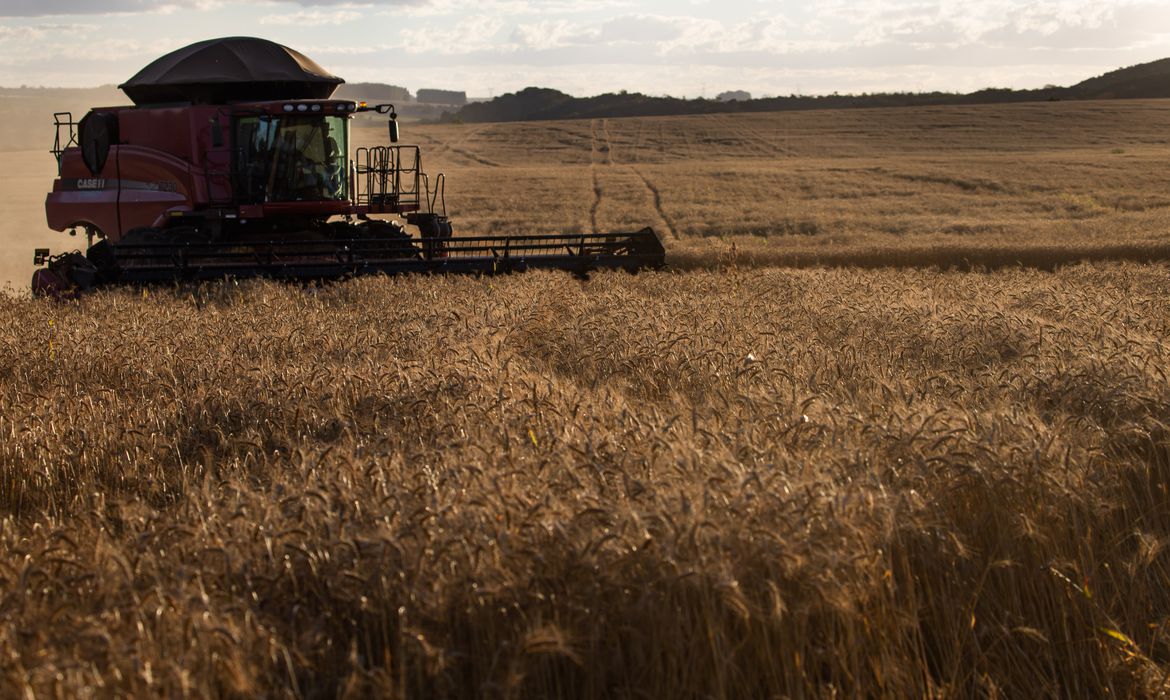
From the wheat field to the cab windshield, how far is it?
623 centimetres

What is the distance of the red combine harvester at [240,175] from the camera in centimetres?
1442

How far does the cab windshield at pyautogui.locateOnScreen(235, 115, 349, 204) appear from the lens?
48.4 feet

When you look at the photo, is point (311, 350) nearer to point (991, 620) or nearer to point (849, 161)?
point (991, 620)

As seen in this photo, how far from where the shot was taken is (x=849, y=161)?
149 feet

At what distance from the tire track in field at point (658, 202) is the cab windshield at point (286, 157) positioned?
1212 cm

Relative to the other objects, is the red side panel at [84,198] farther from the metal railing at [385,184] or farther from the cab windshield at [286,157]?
the metal railing at [385,184]

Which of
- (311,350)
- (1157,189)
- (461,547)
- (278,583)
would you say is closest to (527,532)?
(461,547)

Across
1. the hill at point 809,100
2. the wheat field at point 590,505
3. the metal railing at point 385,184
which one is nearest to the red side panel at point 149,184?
the metal railing at point 385,184

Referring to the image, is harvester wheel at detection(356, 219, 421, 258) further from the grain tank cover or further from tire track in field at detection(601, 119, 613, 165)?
tire track in field at detection(601, 119, 613, 165)

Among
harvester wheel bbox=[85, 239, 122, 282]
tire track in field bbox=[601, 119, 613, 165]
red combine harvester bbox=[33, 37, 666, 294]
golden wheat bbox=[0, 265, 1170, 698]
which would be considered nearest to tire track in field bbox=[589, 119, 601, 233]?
tire track in field bbox=[601, 119, 613, 165]

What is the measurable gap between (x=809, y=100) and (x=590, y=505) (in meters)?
87.2

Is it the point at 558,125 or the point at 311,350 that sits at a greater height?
the point at 558,125

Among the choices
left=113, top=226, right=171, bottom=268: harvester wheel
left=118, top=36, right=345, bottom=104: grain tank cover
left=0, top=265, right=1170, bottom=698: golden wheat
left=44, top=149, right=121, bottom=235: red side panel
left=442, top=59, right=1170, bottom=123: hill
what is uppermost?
left=442, top=59, right=1170, bottom=123: hill

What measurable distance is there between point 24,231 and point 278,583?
29765 millimetres
